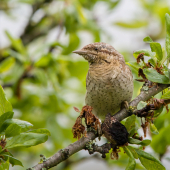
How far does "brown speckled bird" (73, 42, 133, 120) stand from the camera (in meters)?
2.07

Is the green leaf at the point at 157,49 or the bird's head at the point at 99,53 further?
the bird's head at the point at 99,53

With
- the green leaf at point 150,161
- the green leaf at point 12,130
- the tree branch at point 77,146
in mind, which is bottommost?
the green leaf at point 150,161

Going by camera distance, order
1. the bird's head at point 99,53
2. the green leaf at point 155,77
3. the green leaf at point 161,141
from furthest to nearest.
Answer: the bird's head at point 99,53 → the green leaf at point 161,141 → the green leaf at point 155,77

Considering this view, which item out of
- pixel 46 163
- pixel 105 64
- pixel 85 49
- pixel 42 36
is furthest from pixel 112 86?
pixel 42 36

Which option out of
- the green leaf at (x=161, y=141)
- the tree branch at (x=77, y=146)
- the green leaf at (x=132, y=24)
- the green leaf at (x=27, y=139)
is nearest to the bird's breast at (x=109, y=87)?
the green leaf at (x=161, y=141)

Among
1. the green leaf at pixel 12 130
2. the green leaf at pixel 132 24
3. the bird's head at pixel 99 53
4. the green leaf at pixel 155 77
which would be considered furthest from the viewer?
the green leaf at pixel 132 24

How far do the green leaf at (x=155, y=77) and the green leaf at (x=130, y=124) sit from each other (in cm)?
22

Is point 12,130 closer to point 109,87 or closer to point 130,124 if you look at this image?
point 130,124

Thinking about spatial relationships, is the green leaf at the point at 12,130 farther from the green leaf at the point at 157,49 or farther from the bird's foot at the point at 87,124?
the green leaf at the point at 157,49

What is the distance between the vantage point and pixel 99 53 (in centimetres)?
226

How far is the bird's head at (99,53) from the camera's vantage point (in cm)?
224

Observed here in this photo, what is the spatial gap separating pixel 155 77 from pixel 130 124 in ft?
0.91

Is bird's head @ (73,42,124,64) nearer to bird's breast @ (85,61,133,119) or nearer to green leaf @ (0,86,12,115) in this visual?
bird's breast @ (85,61,133,119)

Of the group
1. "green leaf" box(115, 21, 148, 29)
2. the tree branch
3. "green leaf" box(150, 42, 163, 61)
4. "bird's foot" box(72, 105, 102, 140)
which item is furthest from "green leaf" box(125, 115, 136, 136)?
"green leaf" box(115, 21, 148, 29)
